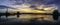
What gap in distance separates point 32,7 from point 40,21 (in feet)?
0.77

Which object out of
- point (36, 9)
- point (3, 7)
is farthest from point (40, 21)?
point (3, 7)

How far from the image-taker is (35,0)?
1264mm

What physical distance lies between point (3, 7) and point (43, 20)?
1.95 feet

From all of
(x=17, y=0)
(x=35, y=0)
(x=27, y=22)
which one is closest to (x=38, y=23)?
(x=27, y=22)

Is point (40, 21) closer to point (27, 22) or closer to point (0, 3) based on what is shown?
point (27, 22)

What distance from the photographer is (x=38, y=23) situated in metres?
1.30

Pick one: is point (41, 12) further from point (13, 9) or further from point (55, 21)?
point (13, 9)

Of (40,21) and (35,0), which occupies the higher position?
(35,0)

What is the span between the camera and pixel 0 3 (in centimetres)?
124

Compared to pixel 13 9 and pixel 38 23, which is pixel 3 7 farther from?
pixel 38 23

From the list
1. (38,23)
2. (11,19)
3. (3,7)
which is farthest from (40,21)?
(3,7)

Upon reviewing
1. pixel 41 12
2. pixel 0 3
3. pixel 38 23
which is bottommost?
pixel 38 23

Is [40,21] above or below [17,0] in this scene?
below

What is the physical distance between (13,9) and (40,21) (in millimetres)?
422
